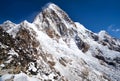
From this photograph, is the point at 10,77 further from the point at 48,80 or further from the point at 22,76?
the point at 48,80

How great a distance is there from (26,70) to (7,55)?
598cm

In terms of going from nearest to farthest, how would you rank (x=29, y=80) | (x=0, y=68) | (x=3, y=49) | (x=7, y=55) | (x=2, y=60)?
(x=29, y=80) < (x=0, y=68) < (x=2, y=60) < (x=7, y=55) < (x=3, y=49)

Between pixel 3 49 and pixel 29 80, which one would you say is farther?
pixel 3 49

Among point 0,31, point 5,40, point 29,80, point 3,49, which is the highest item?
point 0,31

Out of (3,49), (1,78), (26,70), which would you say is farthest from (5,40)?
(1,78)

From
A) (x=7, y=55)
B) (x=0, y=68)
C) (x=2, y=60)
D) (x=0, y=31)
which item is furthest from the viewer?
(x=0, y=31)

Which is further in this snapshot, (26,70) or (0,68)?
(26,70)

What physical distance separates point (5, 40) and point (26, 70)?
25050 mm

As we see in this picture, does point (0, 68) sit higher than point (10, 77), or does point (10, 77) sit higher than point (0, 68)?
point (0, 68)

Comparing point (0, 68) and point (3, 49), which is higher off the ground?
point (3, 49)

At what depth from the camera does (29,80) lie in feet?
118

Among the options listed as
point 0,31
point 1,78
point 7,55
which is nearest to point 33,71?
point 7,55

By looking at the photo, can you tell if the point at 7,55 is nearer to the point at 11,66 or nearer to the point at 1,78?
the point at 11,66

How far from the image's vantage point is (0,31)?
273 feet
